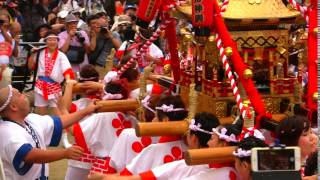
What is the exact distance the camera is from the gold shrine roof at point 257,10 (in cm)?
410

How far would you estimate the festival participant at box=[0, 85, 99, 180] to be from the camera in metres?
3.98

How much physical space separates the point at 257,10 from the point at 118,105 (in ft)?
4.07

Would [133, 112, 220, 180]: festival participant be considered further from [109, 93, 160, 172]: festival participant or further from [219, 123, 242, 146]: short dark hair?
[109, 93, 160, 172]: festival participant

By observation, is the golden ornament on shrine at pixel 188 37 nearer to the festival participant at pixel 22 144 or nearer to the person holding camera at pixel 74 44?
the festival participant at pixel 22 144

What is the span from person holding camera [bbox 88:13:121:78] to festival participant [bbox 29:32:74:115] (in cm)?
119

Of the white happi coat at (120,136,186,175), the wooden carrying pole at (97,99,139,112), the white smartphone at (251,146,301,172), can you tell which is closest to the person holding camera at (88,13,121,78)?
the wooden carrying pole at (97,99,139,112)

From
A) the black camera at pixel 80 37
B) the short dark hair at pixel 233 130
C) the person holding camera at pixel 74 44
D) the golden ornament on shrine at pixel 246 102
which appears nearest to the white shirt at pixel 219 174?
the short dark hair at pixel 233 130

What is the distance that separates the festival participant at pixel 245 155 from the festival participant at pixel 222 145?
15 cm

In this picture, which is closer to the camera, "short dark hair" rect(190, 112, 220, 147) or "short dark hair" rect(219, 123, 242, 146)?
"short dark hair" rect(219, 123, 242, 146)

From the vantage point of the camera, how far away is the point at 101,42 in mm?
9859

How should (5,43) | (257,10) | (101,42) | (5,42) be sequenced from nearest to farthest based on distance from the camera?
1. (257,10)
2. (5,43)
3. (5,42)
4. (101,42)

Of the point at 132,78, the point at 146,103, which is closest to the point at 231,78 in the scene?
the point at 146,103

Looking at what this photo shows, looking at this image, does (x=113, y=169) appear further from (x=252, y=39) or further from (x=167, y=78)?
(x=252, y=39)

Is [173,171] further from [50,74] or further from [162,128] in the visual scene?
[50,74]
